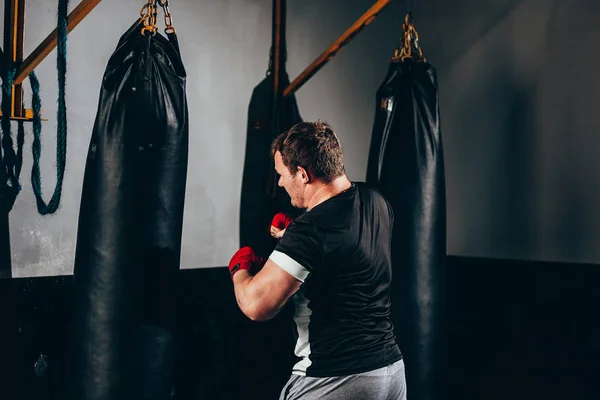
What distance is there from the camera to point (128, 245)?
191cm

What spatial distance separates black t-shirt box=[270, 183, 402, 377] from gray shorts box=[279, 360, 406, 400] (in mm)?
20

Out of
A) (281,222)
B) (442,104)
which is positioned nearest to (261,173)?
(281,222)

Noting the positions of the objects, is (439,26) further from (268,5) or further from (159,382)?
(159,382)

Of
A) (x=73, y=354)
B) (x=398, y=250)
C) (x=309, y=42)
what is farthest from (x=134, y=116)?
(x=309, y=42)

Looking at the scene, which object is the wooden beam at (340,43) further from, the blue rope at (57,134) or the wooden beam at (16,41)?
the wooden beam at (16,41)

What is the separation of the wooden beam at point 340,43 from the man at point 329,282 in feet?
2.80

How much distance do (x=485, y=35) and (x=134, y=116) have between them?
191cm

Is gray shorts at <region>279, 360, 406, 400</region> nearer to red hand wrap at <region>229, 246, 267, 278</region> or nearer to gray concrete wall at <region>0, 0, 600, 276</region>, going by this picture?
red hand wrap at <region>229, 246, 267, 278</region>

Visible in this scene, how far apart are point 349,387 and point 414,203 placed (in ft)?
3.29

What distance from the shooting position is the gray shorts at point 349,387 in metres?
1.68

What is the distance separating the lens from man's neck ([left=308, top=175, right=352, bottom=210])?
180cm

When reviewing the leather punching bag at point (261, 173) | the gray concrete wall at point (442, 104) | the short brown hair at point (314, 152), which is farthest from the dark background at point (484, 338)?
the short brown hair at point (314, 152)

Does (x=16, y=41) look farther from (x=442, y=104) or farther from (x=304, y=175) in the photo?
(x=442, y=104)

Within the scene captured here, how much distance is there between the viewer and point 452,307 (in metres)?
3.05
